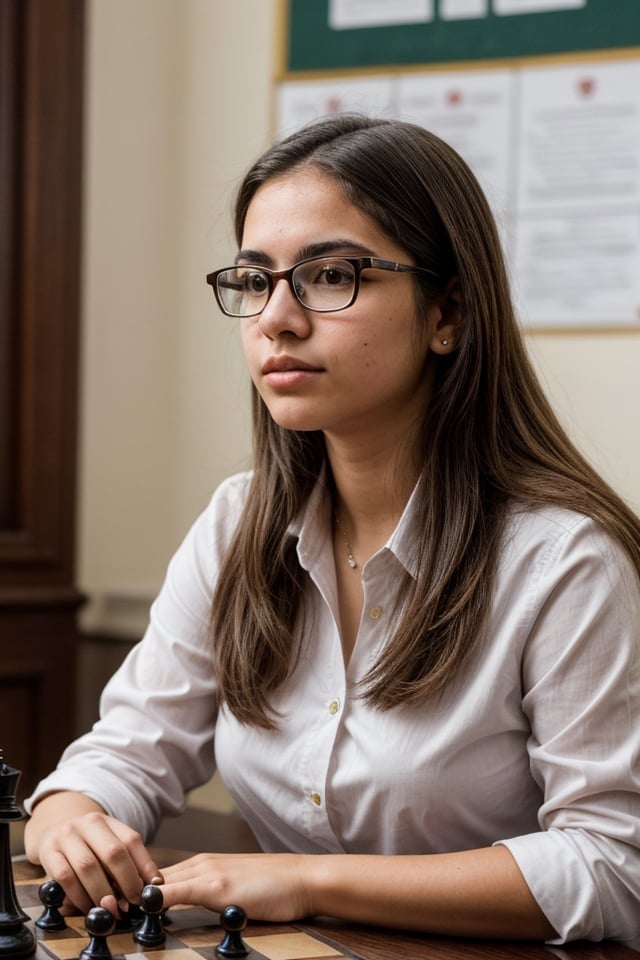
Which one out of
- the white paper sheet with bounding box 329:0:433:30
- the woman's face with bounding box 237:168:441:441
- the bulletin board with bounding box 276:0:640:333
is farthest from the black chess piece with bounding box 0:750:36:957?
the white paper sheet with bounding box 329:0:433:30

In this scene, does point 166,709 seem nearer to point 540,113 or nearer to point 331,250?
point 331,250

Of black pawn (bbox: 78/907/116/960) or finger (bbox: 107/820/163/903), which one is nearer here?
black pawn (bbox: 78/907/116/960)

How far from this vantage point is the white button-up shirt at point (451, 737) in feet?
4.32

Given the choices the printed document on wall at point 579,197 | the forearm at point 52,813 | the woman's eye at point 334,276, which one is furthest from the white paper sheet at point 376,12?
the forearm at point 52,813

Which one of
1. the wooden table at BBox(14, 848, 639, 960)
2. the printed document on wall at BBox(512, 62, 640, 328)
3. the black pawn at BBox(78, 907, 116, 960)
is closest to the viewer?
the black pawn at BBox(78, 907, 116, 960)

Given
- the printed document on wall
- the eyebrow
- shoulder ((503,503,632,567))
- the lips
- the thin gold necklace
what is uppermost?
the printed document on wall

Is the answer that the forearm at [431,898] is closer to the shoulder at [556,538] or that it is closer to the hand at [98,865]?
the hand at [98,865]

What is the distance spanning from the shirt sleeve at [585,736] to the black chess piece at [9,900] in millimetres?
485

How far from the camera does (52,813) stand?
4.90 ft

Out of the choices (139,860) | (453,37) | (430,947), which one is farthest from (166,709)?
(453,37)

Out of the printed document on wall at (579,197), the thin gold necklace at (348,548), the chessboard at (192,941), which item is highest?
the printed document on wall at (579,197)

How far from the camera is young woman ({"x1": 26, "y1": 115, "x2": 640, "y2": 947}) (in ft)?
4.24

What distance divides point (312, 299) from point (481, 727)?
1.67 feet

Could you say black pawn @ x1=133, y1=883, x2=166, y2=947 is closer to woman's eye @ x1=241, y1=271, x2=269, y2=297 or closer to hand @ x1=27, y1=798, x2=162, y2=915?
hand @ x1=27, y1=798, x2=162, y2=915
